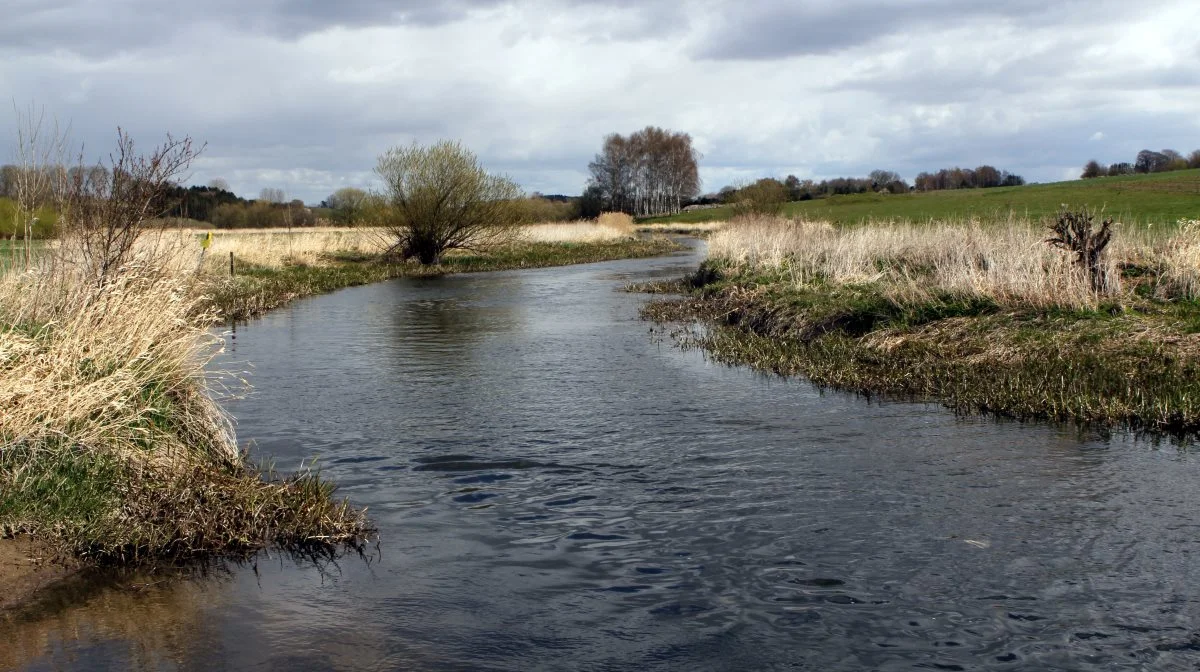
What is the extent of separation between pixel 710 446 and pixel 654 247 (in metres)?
46.4

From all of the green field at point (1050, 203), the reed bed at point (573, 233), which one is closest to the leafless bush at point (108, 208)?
the green field at point (1050, 203)

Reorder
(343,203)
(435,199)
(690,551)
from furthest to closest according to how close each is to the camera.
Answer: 1. (343,203)
2. (435,199)
3. (690,551)

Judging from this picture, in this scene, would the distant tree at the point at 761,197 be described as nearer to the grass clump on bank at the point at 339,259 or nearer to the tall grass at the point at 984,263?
the grass clump on bank at the point at 339,259

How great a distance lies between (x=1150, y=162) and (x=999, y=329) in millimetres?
88799

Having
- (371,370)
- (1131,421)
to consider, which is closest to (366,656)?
(1131,421)

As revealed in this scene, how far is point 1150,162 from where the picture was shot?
3492 inches

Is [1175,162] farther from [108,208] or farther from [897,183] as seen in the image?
[108,208]

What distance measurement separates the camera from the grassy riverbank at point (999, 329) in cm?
1109

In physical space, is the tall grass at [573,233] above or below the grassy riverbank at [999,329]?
above

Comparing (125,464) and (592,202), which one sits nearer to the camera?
(125,464)

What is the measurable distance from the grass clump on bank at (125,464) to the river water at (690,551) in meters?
0.44

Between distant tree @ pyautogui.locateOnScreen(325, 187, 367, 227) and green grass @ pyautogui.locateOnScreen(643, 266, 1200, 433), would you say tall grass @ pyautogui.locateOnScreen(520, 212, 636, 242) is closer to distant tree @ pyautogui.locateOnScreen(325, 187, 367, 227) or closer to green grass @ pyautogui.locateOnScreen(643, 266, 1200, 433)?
distant tree @ pyautogui.locateOnScreen(325, 187, 367, 227)

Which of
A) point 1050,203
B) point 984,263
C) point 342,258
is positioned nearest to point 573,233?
point 342,258

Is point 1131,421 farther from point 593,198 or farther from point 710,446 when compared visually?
point 593,198
